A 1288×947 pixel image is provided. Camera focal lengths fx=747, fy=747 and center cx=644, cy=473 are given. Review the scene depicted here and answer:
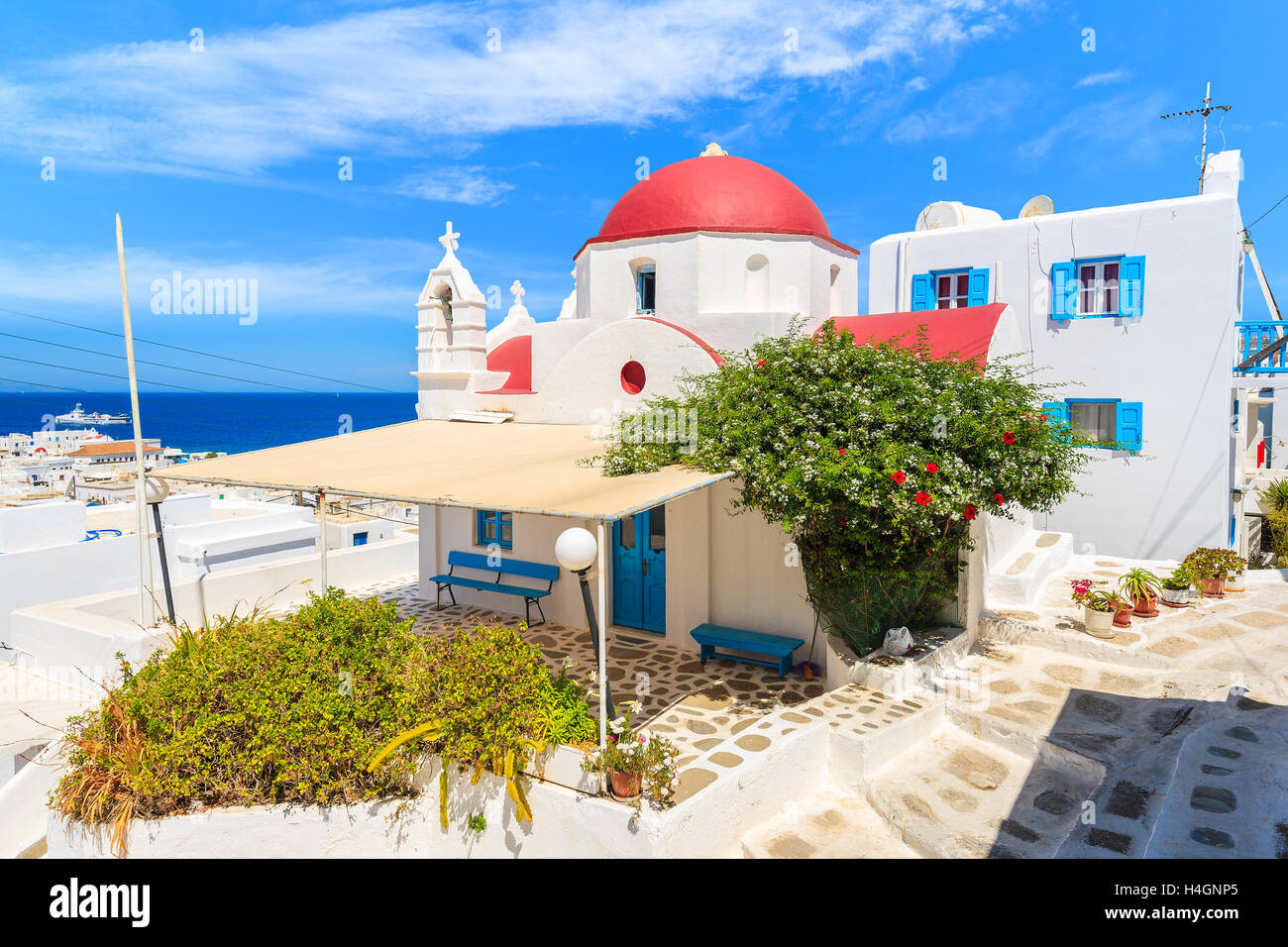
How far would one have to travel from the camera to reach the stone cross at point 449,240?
14.7 metres

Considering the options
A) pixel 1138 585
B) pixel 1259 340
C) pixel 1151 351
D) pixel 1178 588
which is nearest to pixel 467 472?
pixel 1138 585

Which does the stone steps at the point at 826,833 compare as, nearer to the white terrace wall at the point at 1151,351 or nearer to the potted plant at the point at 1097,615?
the potted plant at the point at 1097,615

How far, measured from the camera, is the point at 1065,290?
16.7 m

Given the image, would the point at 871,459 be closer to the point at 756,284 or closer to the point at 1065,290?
the point at 756,284

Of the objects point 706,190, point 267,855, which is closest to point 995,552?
point 706,190

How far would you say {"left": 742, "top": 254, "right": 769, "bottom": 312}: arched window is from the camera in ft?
45.5

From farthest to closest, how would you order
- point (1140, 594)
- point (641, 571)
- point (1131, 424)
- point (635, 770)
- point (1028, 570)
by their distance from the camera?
point (1131, 424) → point (1028, 570) → point (641, 571) → point (1140, 594) → point (635, 770)

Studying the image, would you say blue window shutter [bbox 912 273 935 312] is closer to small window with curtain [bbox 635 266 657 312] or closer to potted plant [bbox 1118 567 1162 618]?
small window with curtain [bbox 635 266 657 312]

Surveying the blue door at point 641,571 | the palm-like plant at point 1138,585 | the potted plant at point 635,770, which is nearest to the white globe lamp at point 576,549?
the potted plant at point 635,770

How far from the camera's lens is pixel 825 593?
901 cm

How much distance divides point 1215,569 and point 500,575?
452 inches

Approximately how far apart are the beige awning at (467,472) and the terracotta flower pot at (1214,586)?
30.0ft

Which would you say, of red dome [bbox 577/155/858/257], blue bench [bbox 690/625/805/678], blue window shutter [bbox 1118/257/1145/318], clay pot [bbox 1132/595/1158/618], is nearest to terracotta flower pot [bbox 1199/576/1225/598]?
clay pot [bbox 1132/595/1158/618]

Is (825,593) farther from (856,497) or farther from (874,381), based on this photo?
(874,381)
